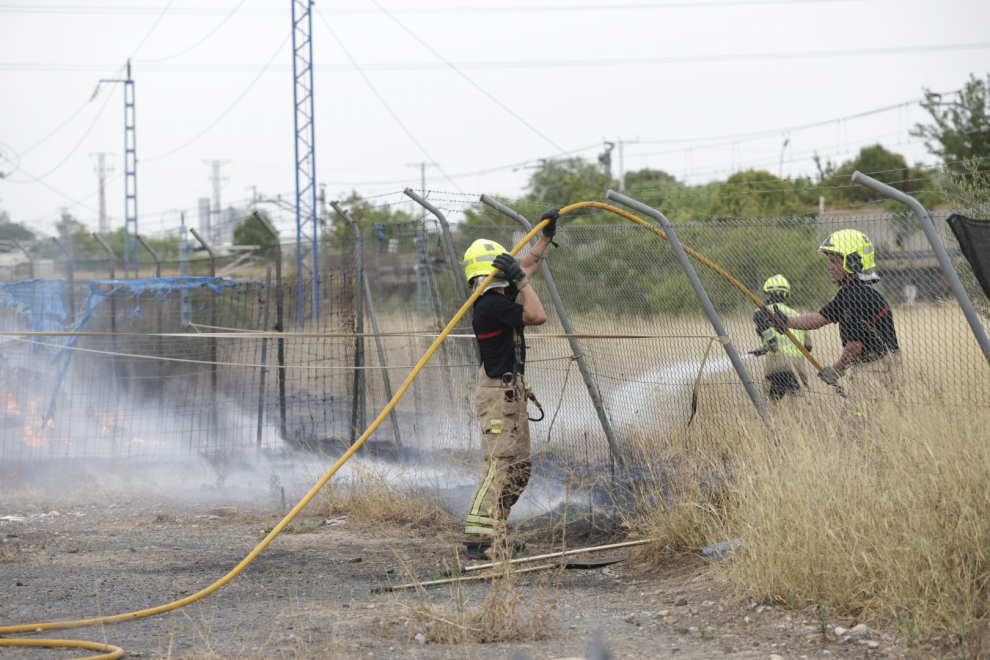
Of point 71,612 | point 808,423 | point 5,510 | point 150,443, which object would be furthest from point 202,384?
point 808,423

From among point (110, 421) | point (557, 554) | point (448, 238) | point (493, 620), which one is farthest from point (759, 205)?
point (493, 620)

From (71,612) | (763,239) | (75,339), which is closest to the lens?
(71,612)

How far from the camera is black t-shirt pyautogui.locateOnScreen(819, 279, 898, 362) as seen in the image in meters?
5.23

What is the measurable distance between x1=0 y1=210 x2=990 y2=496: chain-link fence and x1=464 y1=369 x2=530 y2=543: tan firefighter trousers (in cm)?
58

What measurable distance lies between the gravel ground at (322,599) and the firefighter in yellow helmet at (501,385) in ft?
1.45

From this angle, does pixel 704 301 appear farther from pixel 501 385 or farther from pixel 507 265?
pixel 501 385

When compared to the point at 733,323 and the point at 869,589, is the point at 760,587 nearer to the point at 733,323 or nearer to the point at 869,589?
the point at 869,589

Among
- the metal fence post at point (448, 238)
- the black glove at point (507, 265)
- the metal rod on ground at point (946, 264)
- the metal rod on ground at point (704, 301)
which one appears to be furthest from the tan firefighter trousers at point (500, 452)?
the metal rod on ground at point (946, 264)

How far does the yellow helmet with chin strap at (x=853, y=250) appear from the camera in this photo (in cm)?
547

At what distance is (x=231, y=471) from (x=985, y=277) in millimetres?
7618

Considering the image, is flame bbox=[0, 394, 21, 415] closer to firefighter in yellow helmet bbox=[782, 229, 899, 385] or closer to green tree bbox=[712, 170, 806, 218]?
firefighter in yellow helmet bbox=[782, 229, 899, 385]

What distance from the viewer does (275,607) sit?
4.62m

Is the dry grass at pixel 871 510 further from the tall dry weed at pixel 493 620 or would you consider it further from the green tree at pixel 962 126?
the green tree at pixel 962 126

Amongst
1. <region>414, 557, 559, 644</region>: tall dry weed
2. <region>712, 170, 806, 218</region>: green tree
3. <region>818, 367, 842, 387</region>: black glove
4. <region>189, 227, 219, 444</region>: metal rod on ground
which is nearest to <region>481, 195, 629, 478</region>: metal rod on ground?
<region>818, 367, 842, 387</region>: black glove
